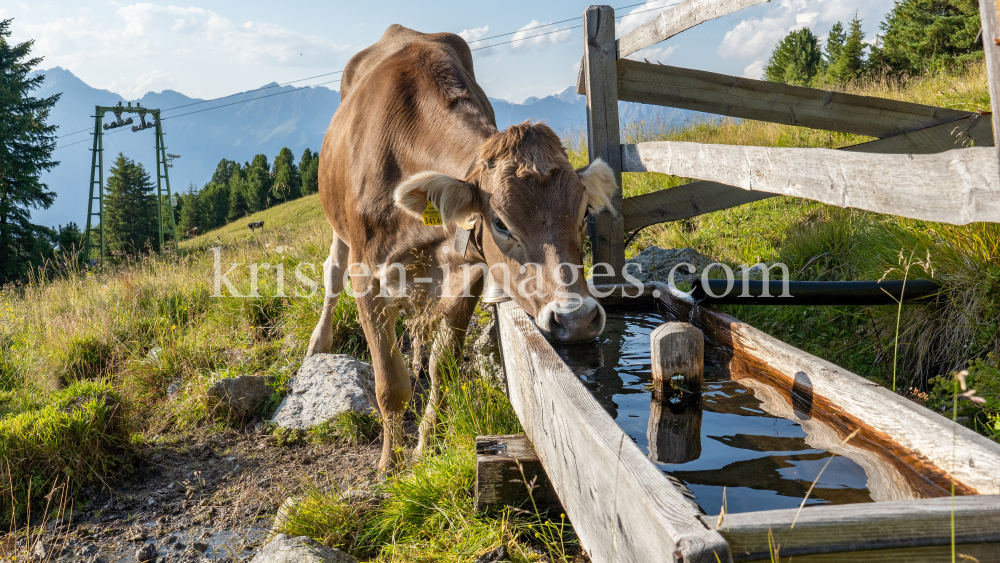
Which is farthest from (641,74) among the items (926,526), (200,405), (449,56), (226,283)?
(226,283)

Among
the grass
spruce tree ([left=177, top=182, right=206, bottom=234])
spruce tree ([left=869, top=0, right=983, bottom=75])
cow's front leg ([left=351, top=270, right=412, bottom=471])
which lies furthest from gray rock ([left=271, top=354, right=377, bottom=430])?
spruce tree ([left=177, top=182, right=206, bottom=234])

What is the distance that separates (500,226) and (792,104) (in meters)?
2.36

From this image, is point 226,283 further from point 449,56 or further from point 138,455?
point 449,56

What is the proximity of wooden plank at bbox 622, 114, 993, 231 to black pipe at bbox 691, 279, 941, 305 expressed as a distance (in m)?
0.98

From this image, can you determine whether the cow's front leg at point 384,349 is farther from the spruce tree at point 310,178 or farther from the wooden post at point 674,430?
the spruce tree at point 310,178

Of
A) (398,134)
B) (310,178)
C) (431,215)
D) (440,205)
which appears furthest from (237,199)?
(440,205)

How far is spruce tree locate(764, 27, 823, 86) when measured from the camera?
4284 cm

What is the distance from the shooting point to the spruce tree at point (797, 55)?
42844 millimetres

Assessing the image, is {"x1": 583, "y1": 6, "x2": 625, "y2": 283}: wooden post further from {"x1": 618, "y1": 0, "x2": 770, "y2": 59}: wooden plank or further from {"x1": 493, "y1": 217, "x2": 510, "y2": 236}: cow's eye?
{"x1": 493, "y1": 217, "x2": 510, "y2": 236}: cow's eye

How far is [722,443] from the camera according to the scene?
2.50 meters

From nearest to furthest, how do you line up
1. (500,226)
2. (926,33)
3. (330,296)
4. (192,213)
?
(500,226), (330,296), (926,33), (192,213)

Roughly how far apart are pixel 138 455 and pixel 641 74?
4.31m

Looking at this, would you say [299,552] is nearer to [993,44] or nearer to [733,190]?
[993,44]

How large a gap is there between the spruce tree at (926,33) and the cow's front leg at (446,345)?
2608 centimetres
